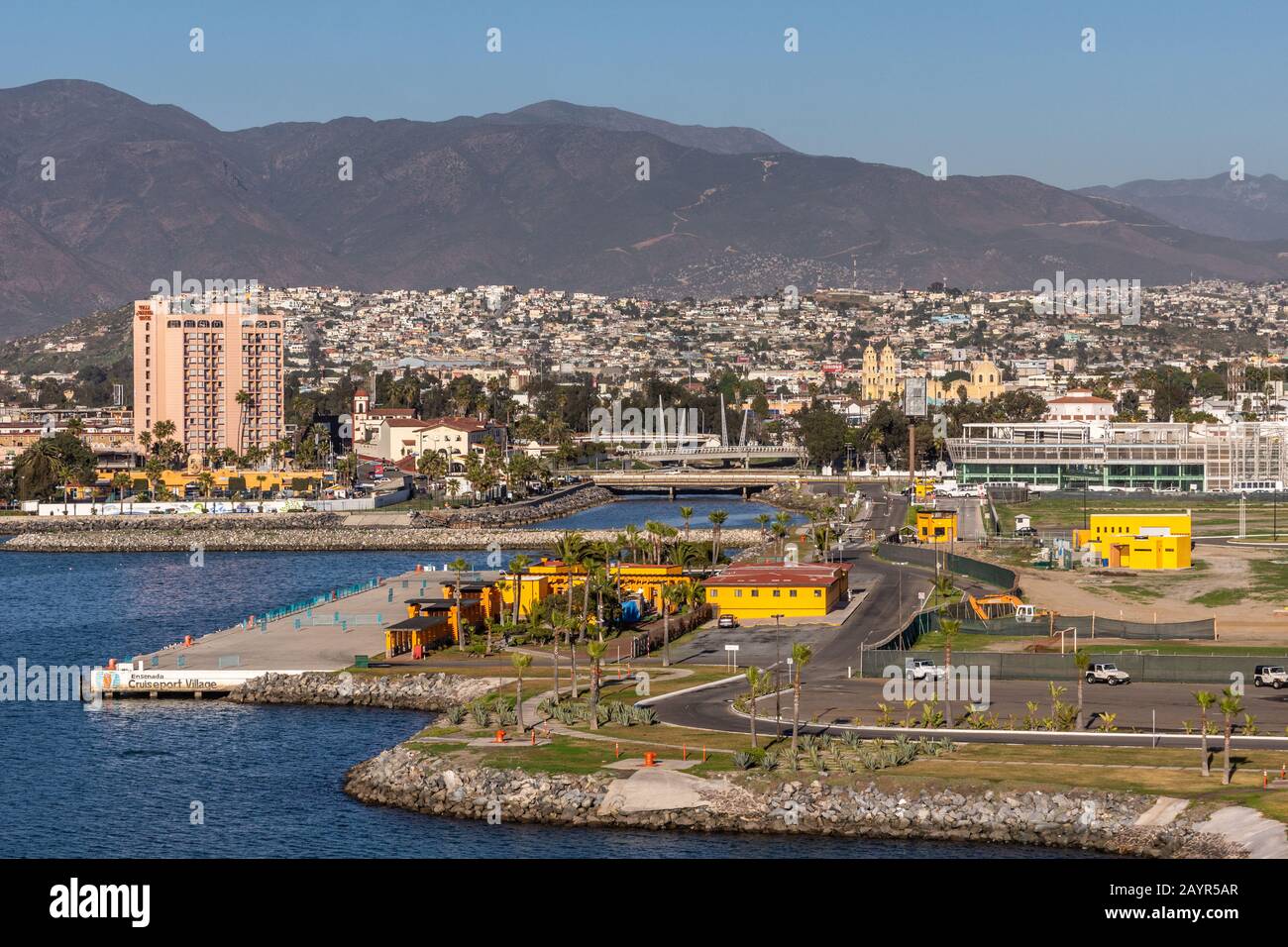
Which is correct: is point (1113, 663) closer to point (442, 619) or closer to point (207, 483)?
point (442, 619)

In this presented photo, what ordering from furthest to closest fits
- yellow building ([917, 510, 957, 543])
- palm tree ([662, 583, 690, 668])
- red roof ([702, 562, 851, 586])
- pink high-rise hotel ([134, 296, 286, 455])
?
1. pink high-rise hotel ([134, 296, 286, 455])
2. yellow building ([917, 510, 957, 543])
3. red roof ([702, 562, 851, 586])
4. palm tree ([662, 583, 690, 668])

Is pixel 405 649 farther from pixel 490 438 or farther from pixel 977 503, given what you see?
pixel 490 438

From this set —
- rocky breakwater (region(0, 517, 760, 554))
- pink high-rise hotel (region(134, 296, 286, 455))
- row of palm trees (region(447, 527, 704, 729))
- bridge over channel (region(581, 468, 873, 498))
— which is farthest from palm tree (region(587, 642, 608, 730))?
pink high-rise hotel (region(134, 296, 286, 455))

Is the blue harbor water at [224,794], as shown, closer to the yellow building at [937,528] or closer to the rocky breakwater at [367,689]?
the rocky breakwater at [367,689]

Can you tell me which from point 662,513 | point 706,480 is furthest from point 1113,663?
point 706,480

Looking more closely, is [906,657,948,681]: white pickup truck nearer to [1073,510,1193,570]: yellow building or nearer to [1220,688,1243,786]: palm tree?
[1220,688,1243,786]: palm tree

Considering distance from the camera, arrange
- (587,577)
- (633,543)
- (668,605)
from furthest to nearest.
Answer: (633,543)
(668,605)
(587,577)
